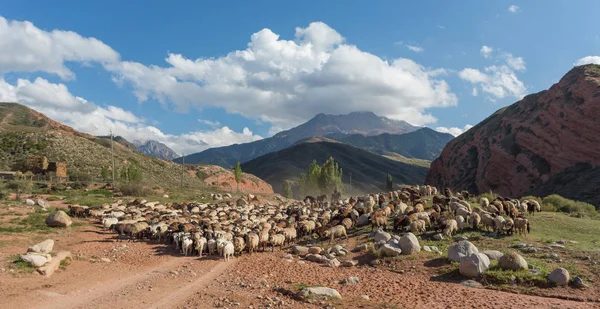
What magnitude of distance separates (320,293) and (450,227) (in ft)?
34.2

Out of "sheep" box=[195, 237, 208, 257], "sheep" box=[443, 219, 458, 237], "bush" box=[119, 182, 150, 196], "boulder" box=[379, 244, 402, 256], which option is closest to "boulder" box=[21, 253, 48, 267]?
"sheep" box=[195, 237, 208, 257]

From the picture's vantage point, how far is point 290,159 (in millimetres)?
170250

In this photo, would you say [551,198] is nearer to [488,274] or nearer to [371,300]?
[488,274]

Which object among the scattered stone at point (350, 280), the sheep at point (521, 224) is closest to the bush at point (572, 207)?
the sheep at point (521, 224)

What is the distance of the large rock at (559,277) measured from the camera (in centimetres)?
1200

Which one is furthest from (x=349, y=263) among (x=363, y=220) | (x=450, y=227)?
(x=363, y=220)

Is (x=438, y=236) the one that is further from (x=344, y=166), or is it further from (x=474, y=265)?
(x=344, y=166)

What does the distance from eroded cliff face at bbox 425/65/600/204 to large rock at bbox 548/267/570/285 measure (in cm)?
3750

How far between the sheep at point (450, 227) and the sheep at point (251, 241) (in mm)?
9737

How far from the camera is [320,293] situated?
11.4 m

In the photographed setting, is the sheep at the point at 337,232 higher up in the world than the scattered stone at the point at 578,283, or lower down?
higher up

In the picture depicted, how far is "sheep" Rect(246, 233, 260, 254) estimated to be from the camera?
18438 millimetres

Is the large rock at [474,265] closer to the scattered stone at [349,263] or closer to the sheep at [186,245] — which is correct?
the scattered stone at [349,263]

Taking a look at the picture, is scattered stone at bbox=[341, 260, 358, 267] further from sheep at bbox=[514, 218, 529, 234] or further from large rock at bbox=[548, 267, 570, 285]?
sheep at bbox=[514, 218, 529, 234]
